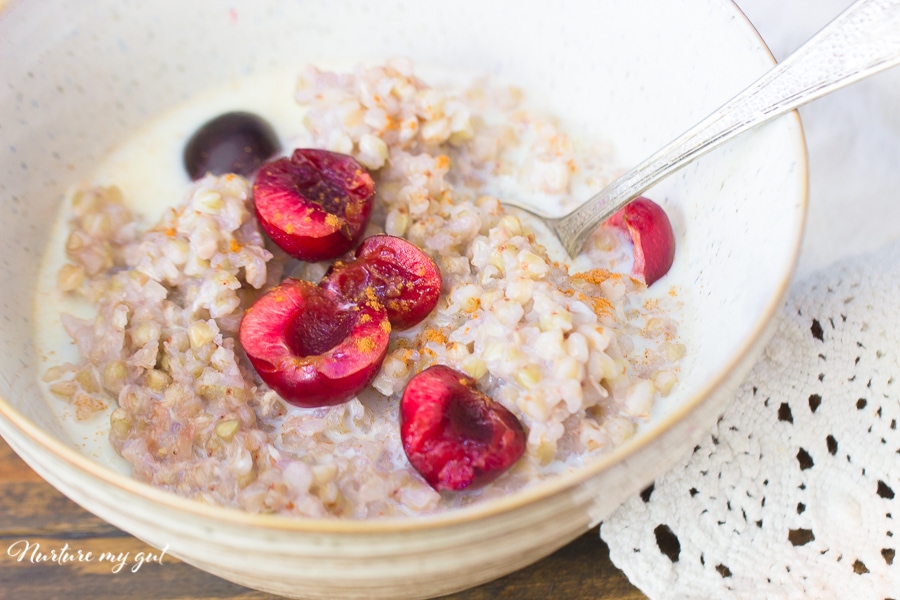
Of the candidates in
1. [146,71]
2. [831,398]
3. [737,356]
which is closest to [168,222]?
[146,71]

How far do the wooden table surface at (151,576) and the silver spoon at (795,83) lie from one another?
0.57 meters

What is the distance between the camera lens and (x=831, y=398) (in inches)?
50.4

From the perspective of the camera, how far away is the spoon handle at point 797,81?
988mm

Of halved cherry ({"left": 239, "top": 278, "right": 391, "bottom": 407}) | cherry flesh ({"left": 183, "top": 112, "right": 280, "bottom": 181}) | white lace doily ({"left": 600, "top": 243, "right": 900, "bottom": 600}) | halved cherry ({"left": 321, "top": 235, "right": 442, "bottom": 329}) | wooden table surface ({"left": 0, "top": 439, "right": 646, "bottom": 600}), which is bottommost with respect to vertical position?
wooden table surface ({"left": 0, "top": 439, "right": 646, "bottom": 600})

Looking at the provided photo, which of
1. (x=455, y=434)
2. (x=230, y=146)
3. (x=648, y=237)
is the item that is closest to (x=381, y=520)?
(x=455, y=434)

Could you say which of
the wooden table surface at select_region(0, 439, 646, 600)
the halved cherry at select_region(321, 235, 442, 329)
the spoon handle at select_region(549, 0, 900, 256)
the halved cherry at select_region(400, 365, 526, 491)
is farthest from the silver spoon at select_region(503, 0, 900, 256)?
the wooden table surface at select_region(0, 439, 646, 600)

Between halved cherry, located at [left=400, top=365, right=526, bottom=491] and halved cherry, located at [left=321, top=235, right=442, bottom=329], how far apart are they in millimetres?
157

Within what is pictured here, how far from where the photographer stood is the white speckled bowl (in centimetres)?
79

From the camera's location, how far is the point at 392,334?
123 cm

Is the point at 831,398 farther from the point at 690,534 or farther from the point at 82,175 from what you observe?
the point at 82,175

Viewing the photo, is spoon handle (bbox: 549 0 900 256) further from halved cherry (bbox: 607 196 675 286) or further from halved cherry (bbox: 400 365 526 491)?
halved cherry (bbox: 400 365 526 491)

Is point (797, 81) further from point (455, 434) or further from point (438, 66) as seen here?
point (438, 66)

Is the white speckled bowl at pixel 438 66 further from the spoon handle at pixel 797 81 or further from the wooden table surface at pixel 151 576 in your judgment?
the wooden table surface at pixel 151 576

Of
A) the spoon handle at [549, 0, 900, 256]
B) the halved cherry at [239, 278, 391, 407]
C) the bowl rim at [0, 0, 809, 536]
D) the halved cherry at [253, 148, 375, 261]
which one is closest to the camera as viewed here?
the bowl rim at [0, 0, 809, 536]
